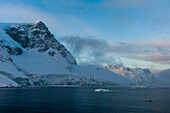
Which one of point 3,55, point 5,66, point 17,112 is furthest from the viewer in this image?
point 3,55

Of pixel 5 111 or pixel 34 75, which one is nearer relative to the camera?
pixel 5 111

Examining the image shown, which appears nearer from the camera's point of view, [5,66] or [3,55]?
[5,66]

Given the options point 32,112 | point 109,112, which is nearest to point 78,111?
point 109,112

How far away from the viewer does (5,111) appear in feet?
124

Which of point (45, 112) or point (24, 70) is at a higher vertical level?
point (24, 70)

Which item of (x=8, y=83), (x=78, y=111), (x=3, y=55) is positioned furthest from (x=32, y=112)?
(x=3, y=55)

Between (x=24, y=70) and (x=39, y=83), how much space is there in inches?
753

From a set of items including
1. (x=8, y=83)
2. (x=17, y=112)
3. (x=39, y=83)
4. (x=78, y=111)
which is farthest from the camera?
(x=39, y=83)

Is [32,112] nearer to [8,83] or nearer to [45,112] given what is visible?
[45,112]

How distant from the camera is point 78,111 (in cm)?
4088

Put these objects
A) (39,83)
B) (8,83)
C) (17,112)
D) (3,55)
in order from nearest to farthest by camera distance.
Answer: (17,112), (8,83), (3,55), (39,83)

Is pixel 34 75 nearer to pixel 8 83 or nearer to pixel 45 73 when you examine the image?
pixel 45 73

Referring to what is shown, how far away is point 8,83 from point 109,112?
306ft

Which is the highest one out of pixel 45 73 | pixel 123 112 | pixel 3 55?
pixel 3 55
